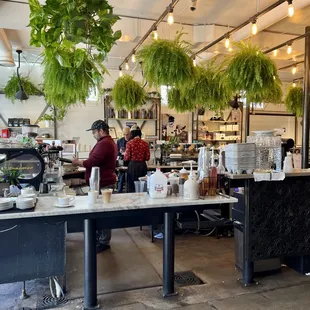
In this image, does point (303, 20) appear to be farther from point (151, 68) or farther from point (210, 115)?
point (210, 115)

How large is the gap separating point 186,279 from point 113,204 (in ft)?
4.48

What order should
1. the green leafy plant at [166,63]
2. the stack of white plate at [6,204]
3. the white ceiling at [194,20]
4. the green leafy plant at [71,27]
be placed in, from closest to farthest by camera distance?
the green leafy plant at [71,27]
the stack of white plate at [6,204]
the green leafy plant at [166,63]
the white ceiling at [194,20]

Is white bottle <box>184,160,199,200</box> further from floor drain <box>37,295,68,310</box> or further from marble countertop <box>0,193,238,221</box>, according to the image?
floor drain <box>37,295,68,310</box>

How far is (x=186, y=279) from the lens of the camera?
3.26 m

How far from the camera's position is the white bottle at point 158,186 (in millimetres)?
2705

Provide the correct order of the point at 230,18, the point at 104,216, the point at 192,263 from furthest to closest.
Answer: the point at 230,18, the point at 192,263, the point at 104,216

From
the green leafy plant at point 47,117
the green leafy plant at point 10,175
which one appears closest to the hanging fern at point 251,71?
the green leafy plant at point 10,175

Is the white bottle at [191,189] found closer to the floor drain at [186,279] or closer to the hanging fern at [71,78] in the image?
the floor drain at [186,279]

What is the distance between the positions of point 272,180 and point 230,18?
11.1 ft

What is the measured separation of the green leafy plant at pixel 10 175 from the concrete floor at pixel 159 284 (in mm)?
1094

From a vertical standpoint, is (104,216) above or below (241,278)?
above

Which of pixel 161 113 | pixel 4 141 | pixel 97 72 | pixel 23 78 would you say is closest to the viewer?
pixel 97 72

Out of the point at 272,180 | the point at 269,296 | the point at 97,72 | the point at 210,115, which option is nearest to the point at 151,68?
the point at 97,72

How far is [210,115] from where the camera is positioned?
31.3 ft
